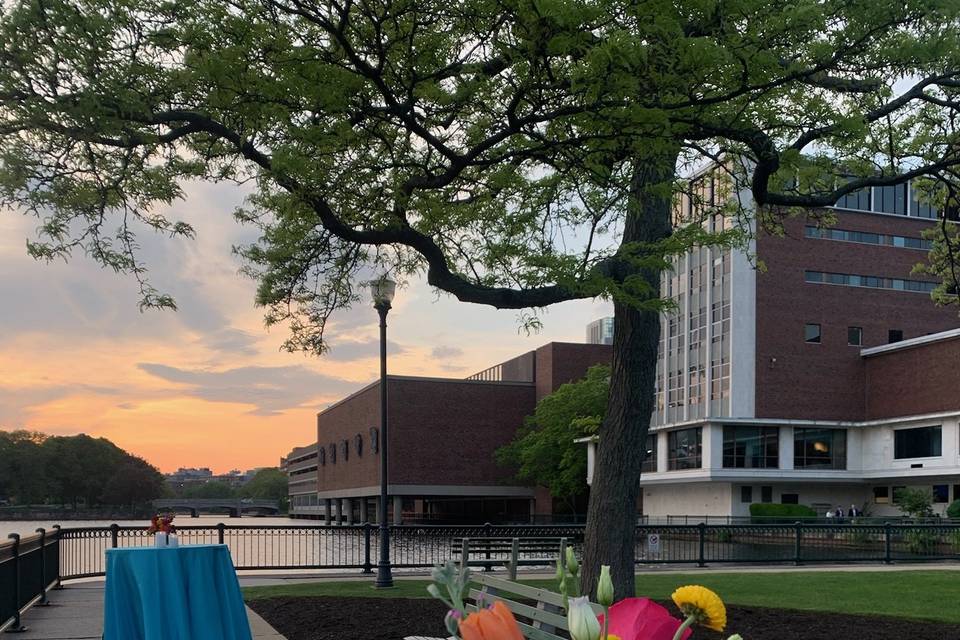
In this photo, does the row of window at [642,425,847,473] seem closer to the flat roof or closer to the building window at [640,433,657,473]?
the building window at [640,433,657,473]

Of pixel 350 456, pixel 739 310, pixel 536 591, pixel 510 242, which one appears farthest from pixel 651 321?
pixel 350 456

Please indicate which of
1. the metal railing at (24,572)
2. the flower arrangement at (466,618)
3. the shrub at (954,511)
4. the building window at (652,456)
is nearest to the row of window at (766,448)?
the building window at (652,456)

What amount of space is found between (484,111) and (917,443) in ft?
170

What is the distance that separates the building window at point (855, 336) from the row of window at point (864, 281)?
2776 millimetres

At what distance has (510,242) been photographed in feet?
38.1

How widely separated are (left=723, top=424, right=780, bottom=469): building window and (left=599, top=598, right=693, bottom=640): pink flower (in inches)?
2240

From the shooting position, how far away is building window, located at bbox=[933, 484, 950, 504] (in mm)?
51938

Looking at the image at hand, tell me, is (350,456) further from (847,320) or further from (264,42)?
(264,42)

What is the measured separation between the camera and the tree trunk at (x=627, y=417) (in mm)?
10586

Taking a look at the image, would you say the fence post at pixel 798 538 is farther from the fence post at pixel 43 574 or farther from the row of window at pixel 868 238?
the row of window at pixel 868 238

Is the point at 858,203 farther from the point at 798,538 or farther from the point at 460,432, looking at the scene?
the point at 798,538

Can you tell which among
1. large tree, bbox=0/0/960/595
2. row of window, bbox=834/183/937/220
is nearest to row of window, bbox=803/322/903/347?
row of window, bbox=834/183/937/220

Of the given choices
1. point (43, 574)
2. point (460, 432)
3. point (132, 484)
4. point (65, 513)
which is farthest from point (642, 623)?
point (132, 484)

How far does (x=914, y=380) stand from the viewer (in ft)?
177
